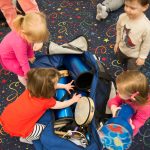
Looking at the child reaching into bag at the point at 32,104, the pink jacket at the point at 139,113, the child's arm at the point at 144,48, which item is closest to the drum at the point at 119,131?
the pink jacket at the point at 139,113

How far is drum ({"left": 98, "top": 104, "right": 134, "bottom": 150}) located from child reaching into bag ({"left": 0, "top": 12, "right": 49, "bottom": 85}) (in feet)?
1.97

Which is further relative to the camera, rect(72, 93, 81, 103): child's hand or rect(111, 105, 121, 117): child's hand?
rect(72, 93, 81, 103): child's hand

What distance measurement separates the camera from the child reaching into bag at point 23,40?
5.18ft

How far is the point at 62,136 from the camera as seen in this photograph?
1539mm

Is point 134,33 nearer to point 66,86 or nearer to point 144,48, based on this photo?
point 144,48

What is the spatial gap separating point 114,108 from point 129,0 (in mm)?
607

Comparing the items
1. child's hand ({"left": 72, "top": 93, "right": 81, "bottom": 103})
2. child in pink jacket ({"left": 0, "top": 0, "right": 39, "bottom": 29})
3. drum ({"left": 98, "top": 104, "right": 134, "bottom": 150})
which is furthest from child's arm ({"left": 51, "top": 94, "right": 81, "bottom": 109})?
child in pink jacket ({"left": 0, "top": 0, "right": 39, "bottom": 29})

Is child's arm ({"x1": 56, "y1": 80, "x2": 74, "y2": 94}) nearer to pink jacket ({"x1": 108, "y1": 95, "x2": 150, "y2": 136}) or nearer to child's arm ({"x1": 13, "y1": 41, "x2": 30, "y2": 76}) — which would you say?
child's arm ({"x1": 13, "y1": 41, "x2": 30, "y2": 76})

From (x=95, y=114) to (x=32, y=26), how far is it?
0.59m

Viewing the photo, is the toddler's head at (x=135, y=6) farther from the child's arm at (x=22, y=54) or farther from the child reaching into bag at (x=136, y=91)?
the child's arm at (x=22, y=54)

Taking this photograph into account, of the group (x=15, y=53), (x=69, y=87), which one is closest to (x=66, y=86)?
(x=69, y=87)

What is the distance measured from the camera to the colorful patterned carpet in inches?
74.3

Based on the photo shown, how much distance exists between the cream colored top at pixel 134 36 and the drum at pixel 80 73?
295mm

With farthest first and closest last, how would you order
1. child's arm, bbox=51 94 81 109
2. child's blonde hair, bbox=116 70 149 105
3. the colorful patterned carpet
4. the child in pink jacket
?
the child in pink jacket, the colorful patterned carpet, child's arm, bbox=51 94 81 109, child's blonde hair, bbox=116 70 149 105
